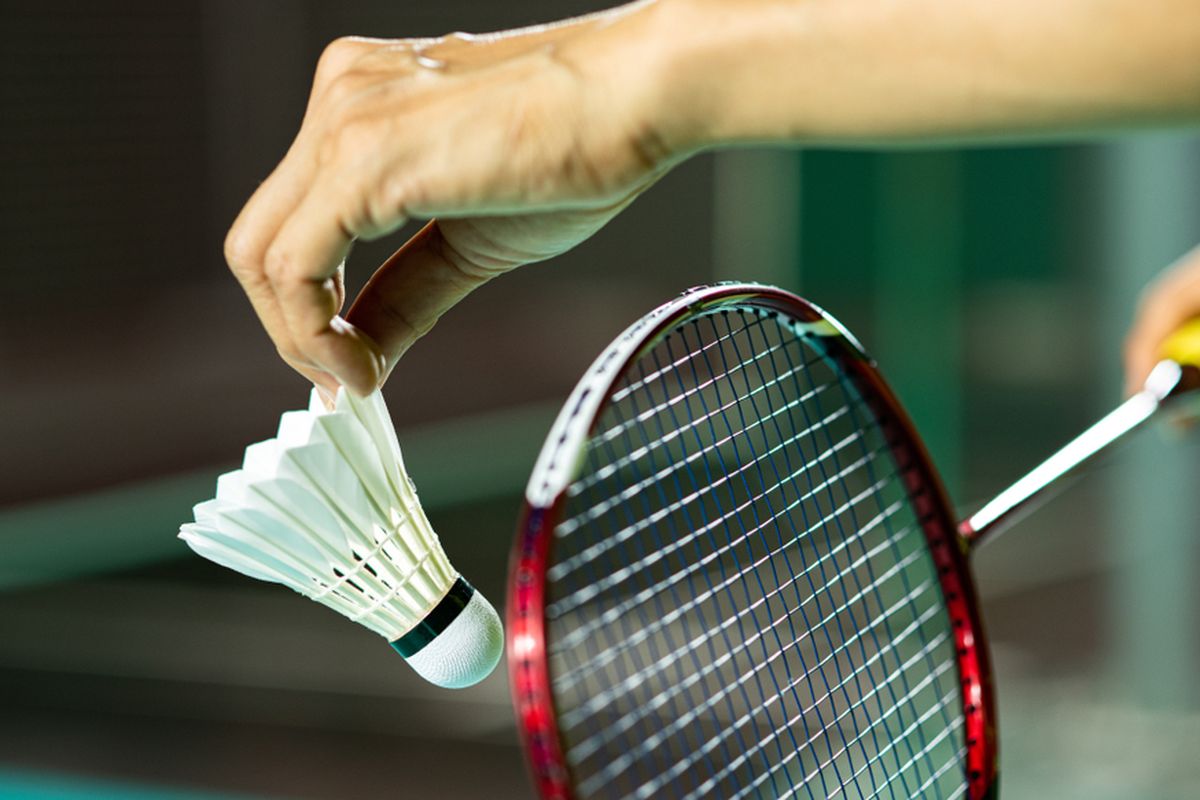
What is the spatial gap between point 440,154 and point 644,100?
0.06m

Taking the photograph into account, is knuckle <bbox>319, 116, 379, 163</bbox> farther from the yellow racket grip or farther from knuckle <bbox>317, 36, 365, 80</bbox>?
the yellow racket grip

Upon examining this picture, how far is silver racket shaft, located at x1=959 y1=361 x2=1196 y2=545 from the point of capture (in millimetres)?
668

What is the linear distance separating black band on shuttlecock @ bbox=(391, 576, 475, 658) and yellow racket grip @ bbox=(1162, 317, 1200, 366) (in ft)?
1.35

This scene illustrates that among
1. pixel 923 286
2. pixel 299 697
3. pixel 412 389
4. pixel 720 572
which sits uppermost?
pixel 720 572

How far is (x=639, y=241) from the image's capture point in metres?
5.07

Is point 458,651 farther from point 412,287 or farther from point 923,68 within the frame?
point 923,68

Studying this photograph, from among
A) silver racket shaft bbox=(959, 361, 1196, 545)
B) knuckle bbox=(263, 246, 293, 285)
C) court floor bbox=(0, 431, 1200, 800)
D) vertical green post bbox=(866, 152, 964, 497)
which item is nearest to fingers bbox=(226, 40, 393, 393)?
knuckle bbox=(263, 246, 293, 285)

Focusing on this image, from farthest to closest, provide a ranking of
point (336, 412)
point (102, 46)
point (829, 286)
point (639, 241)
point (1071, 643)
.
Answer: point (639, 241)
point (102, 46)
point (829, 286)
point (1071, 643)
point (336, 412)

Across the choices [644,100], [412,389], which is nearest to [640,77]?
[644,100]

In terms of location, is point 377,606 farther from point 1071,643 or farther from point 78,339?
point 78,339

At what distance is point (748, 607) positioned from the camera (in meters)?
0.60

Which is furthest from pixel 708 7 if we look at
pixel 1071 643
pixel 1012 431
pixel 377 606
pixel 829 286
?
pixel 1012 431

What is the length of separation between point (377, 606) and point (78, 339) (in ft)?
13.0

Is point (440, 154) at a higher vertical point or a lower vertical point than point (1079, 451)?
higher
